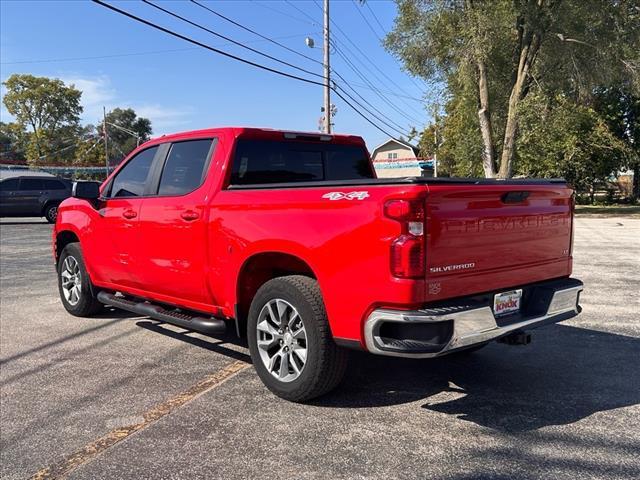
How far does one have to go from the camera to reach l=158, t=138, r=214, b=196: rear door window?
482 cm

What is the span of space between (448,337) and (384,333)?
38cm

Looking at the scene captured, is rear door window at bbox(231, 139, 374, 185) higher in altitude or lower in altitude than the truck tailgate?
higher

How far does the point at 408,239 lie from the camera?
10.7 feet

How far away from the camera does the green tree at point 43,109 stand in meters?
79.4

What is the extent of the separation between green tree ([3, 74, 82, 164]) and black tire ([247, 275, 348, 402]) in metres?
83.3

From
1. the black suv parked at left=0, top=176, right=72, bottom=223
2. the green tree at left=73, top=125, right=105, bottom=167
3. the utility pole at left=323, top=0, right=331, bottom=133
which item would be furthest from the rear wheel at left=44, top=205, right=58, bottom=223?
the green tree at left=73, top=125, right=105, bottom=167

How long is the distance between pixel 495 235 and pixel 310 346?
1.44 metres

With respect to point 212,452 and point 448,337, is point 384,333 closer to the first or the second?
point 448,337

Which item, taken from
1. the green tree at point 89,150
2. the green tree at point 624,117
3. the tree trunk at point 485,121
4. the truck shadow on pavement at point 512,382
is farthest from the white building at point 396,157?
the truck shadow on pavement at point 512,382

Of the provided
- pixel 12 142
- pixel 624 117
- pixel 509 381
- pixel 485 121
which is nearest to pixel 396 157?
pixel 624 117

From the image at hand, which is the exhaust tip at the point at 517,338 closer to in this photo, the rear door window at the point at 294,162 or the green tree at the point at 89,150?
the rear door window at the point at 294,162

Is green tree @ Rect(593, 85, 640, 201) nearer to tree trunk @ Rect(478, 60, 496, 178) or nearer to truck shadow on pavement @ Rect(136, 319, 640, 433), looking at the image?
tree trunk @ Rect(478, 60, 496, 178)

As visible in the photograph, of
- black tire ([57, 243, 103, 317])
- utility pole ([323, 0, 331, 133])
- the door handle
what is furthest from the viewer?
utility pole ([323, 0, 331, 133])

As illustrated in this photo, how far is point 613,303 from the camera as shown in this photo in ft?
23.5
